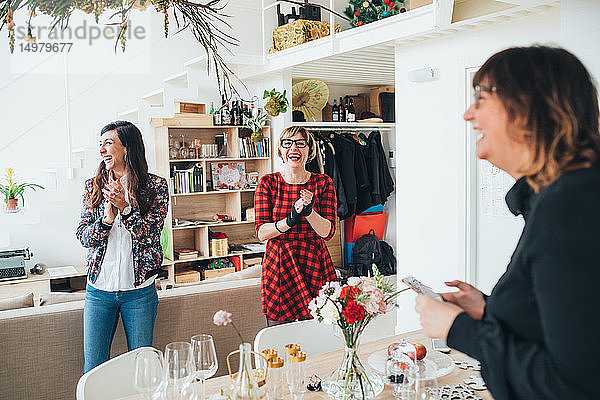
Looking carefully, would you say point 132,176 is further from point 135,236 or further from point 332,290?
point 332,290

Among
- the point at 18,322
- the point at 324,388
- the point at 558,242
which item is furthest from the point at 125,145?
the point at 558,242

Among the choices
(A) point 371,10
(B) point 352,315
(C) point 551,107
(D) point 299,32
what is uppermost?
(A) point 371,10

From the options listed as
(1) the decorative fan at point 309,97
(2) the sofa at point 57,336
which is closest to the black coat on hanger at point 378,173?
(1) the decorative fan at point 309,97

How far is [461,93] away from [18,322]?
123 inches

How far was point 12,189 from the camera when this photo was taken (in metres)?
5.53

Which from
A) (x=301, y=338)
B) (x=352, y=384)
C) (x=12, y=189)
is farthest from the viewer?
(x=12, y=189)

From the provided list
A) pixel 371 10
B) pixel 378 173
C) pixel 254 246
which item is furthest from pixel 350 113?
pixel 254 246

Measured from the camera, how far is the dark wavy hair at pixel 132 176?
110 inches

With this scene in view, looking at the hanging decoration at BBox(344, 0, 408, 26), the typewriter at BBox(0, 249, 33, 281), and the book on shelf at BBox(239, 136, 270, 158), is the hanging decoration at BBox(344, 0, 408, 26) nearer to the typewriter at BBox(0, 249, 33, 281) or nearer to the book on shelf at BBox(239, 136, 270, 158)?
the book on shelf at BBox(239, 136, 270, 158)

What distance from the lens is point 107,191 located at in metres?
2.72

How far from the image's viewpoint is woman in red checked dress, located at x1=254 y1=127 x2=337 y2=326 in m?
3.00

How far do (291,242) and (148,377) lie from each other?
4.96ft

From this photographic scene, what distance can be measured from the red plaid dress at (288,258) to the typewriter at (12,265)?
3.20m

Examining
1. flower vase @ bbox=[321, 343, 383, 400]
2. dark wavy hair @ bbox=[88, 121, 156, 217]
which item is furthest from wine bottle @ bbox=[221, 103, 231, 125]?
flower vase @ bbox=[321, 343, 383, 400]
